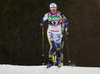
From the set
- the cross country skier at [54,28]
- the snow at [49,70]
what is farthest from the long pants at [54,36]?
the snow at [49,70]

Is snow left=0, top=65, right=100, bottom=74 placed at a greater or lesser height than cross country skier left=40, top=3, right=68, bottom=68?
lesser

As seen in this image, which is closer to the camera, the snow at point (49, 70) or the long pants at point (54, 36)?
the snow at point (49, 70)

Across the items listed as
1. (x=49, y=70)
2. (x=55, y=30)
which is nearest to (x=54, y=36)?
(x=55, y=30)

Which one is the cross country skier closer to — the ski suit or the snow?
the ski suit

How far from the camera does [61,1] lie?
42.7 ft

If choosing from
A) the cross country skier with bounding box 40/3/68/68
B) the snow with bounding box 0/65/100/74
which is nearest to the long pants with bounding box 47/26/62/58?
the cross country skier with bounding box 40/3/68/68

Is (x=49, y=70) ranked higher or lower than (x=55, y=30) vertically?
lower

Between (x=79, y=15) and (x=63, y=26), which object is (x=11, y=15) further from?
(x=63, y=26)

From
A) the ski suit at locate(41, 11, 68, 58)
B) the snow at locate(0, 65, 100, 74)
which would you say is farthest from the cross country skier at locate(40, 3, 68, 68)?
the snow at locate(0, 65, 100, 74)

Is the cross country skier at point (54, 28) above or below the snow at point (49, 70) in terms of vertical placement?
above

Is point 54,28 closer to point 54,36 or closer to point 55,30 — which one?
point 55,30

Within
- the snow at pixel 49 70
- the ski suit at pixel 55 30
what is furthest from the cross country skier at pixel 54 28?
the snow at pixel 49 70

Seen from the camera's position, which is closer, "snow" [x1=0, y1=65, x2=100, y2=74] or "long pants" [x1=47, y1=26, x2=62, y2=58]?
"snow" [x1=0, y1=65, x2=100, y2=74]

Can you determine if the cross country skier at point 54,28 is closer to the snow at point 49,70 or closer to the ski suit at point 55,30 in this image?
the ski suit at point 55,30
